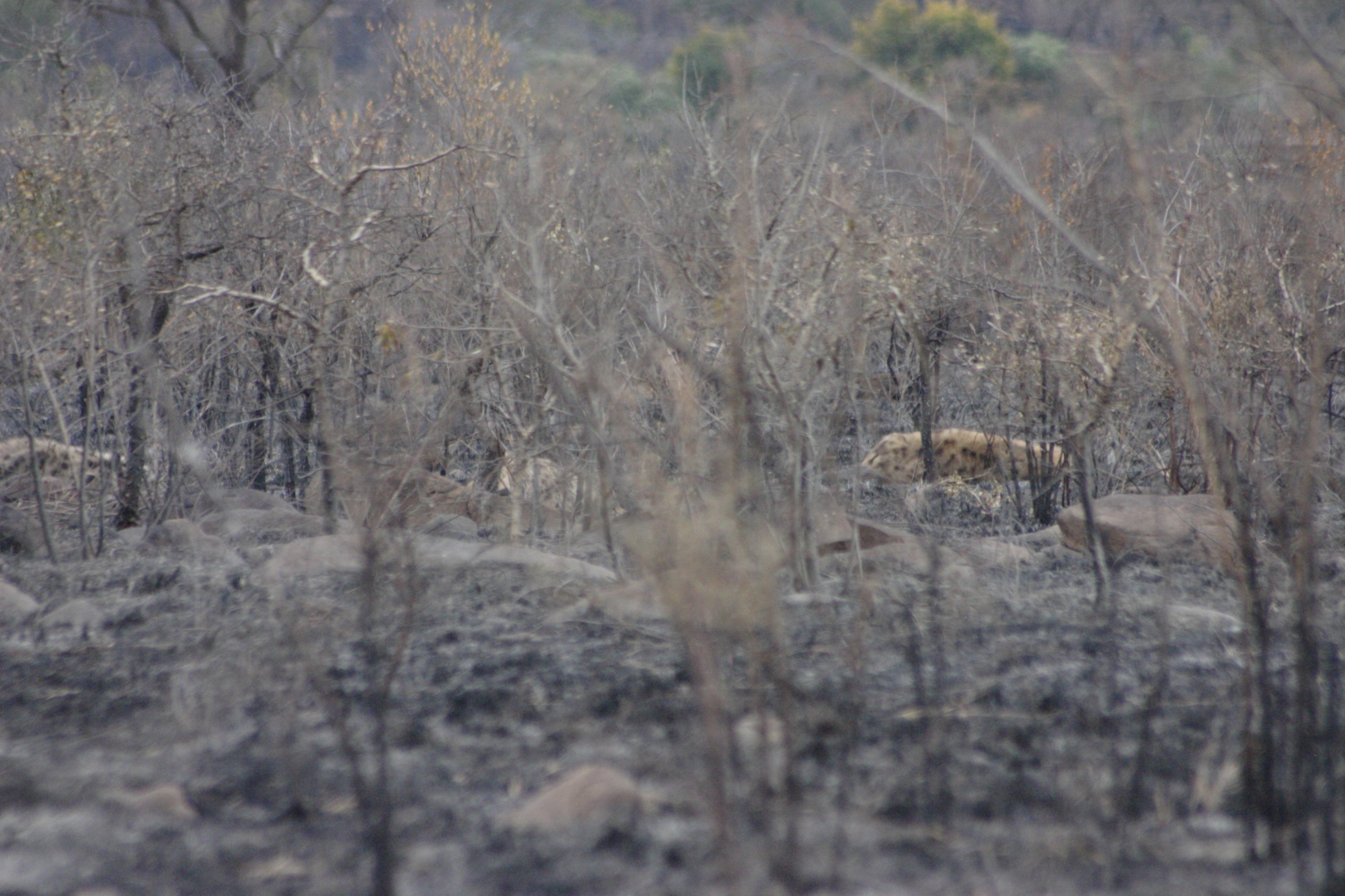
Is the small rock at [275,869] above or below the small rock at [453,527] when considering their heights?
below

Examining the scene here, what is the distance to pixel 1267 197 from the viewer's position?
27.2 ft

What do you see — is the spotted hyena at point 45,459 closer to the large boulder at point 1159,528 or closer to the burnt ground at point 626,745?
the burnt ground at point 626,745

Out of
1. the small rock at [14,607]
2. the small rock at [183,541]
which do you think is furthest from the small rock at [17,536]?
the small rock at [14,607]

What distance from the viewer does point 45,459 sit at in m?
8.16

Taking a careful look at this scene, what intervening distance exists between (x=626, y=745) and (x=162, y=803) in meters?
1.11

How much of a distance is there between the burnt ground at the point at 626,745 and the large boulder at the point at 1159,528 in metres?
0.85

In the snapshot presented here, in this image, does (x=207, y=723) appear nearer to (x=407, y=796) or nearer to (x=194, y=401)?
(x=407, y=796)

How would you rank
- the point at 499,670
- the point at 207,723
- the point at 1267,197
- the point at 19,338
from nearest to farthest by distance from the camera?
the point at 207,723 < the point at 499,670 < the point at 19,338 < the point at 1267,197

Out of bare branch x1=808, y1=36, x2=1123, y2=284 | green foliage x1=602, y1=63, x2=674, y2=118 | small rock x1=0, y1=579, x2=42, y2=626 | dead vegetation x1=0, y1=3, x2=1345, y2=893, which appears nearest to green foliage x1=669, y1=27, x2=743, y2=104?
dead vegetation x1=0, y1=3, x2=1345, y2=893

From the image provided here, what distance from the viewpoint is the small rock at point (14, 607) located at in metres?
4.72

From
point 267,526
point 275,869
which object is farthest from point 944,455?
point 275,869

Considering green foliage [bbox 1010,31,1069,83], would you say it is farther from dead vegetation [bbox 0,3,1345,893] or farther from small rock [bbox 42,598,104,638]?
small rock [bbox 42,598,104,638]

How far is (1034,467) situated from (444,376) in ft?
12.2

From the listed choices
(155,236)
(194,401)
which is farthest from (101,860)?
(194,401)
